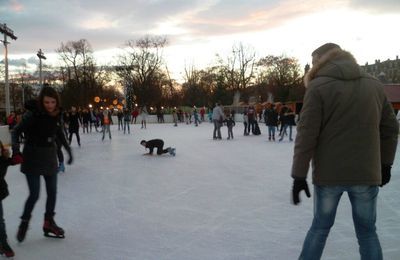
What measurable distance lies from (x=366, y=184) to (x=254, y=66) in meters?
52.1

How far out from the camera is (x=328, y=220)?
233 centimetres

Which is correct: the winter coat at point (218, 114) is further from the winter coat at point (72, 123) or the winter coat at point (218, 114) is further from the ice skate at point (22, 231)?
the ice skate at point (22, 231)

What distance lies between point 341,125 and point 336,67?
0.33 metres

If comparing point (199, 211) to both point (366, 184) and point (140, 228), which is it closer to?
point (140, 228)

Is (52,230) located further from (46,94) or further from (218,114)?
(218,114)

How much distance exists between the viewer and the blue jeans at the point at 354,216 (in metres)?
2.25

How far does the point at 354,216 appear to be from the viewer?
2.32 m

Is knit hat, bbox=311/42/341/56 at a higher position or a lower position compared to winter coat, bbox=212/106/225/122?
higher

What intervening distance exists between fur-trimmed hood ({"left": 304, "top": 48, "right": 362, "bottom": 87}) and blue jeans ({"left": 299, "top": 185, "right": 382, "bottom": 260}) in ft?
2.10

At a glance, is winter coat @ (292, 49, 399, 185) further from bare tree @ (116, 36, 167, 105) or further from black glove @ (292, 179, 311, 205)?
bare tree @ (116, 36, 167, 105)

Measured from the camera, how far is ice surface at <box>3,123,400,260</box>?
3414mm

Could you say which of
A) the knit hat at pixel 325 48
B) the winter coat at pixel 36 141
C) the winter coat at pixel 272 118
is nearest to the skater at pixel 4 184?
the winter coat at pixel 36 141

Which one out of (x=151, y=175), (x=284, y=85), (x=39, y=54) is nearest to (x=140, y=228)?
(x=151, y=175)

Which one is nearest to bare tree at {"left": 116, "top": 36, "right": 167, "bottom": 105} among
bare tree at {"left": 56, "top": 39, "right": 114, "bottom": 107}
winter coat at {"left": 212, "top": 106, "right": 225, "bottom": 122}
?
bare tree at {"left": 56, "top": 39, "right": 114, "bottom": 107}
